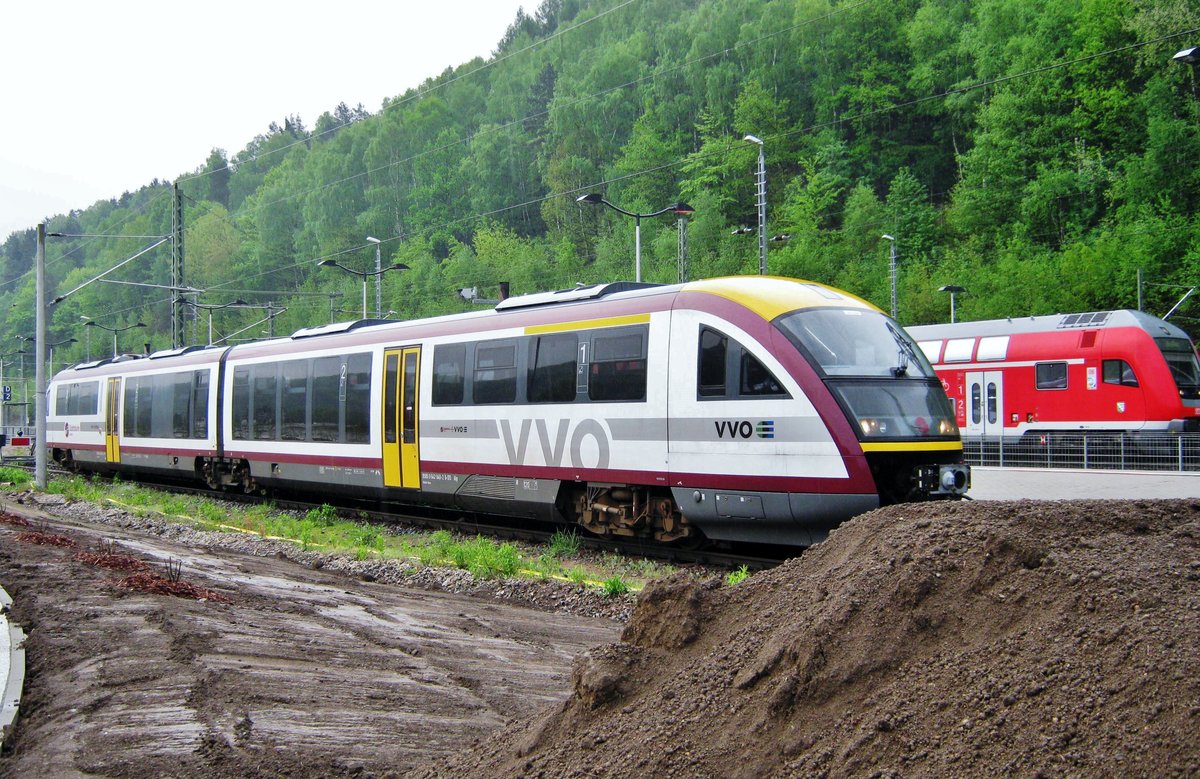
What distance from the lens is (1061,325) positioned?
2752 centimetres

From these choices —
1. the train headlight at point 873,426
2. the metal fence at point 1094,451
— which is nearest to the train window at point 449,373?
the train headlight at point 873,426

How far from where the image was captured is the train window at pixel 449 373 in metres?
15.5

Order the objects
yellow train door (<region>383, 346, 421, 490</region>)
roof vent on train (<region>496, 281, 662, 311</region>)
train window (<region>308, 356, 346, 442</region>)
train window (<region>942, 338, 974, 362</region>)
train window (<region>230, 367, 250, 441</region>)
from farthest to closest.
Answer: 1. train window (<region>942, 338, 974, 362</region>)
2. train window (<region>230, 367, 250, 441</region>)
3. train window (<region>308, 356, 346, 442</region>)
4. yellow train door (<region>383, 346, 421, 490</region>)
5. roof vent on train (<region>496, 281, 662, 311</region>)

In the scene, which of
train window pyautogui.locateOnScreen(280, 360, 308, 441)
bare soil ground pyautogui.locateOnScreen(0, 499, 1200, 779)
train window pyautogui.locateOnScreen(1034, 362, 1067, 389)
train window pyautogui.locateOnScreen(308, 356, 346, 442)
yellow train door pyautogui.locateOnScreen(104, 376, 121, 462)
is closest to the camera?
bare soil ground pyautogui.locateOnScreen(0, 499, 1200, 779)

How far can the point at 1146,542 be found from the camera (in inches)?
186

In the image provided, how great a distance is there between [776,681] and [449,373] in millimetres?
12083

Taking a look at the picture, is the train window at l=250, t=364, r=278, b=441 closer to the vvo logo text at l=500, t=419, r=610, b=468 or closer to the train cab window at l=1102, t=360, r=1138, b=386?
the vvo logo text at l=500, t=419, r=610, b=468

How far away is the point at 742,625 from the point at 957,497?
6954mm

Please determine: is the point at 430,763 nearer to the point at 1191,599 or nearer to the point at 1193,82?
the point at 1191,599

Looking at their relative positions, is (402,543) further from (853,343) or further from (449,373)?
(853,343)

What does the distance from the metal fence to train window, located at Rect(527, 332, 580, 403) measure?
38.4ft

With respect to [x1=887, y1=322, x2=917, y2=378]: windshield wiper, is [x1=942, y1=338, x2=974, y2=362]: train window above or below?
above

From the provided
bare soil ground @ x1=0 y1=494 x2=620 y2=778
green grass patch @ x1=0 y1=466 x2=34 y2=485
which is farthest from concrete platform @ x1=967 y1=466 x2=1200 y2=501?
green grass patch @ x1=0 y1=466 x2=34 y2=485

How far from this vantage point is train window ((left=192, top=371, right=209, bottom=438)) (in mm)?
22859
